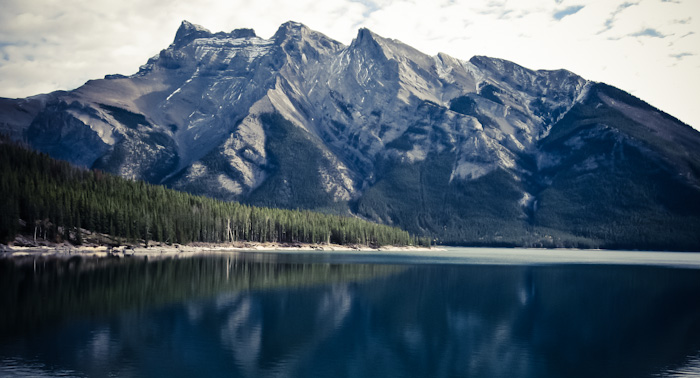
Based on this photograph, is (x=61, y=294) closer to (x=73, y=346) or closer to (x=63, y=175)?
(x=73, y=346)

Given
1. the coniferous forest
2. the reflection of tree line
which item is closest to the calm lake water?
the reflection of tree line

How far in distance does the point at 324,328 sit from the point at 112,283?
116 ft

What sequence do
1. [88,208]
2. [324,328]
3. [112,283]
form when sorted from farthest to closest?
[88,208] → [112,283] → [324,328]

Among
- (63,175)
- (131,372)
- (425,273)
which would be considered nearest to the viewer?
(131,372)

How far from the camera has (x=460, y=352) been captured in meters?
45.1

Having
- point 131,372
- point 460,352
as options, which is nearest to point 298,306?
point 460,352

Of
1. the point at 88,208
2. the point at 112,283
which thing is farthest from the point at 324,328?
the point at 88,208

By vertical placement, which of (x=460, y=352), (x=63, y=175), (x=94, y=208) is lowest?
(x=460, y=352)

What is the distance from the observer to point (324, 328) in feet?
173

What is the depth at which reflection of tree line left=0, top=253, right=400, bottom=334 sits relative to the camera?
175ft

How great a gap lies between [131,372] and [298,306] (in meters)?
30.6

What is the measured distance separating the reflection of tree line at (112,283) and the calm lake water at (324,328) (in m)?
0.24

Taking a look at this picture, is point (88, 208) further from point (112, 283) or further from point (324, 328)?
point (324, 328)

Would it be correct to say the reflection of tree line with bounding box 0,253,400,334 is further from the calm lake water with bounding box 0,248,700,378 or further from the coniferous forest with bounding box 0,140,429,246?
the coniferous forest with bounding box 0,140,429,246
